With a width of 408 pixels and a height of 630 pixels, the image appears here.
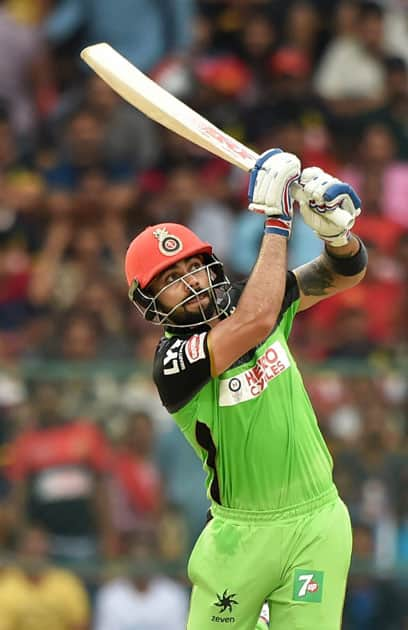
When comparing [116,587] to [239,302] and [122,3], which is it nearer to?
[239,302]

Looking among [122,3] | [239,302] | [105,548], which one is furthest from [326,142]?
[239,302]

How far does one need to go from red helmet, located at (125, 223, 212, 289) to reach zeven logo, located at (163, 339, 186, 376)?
27 cm

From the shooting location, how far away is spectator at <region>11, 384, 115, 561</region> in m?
9.12

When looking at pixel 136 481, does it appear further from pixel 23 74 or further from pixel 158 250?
pixel 23 74

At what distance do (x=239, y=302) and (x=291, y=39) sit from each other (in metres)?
7.10

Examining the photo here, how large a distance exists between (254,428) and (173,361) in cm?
41

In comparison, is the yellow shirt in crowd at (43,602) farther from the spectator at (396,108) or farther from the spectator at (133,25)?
the spectator at (133,25)

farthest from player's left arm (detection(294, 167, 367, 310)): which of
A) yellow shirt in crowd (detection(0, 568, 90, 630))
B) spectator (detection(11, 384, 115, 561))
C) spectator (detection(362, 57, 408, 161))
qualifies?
spectator (detection(362, 57, 408, 161))

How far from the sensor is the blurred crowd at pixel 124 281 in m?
9.12

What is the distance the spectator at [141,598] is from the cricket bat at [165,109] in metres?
3.91

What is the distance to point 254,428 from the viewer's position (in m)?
5.48

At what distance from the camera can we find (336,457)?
29.9ft

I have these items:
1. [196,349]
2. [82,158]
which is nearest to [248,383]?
[196,349]

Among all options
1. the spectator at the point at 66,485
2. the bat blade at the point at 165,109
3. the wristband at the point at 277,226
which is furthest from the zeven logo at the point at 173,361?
the spectator at the point at 66,485
